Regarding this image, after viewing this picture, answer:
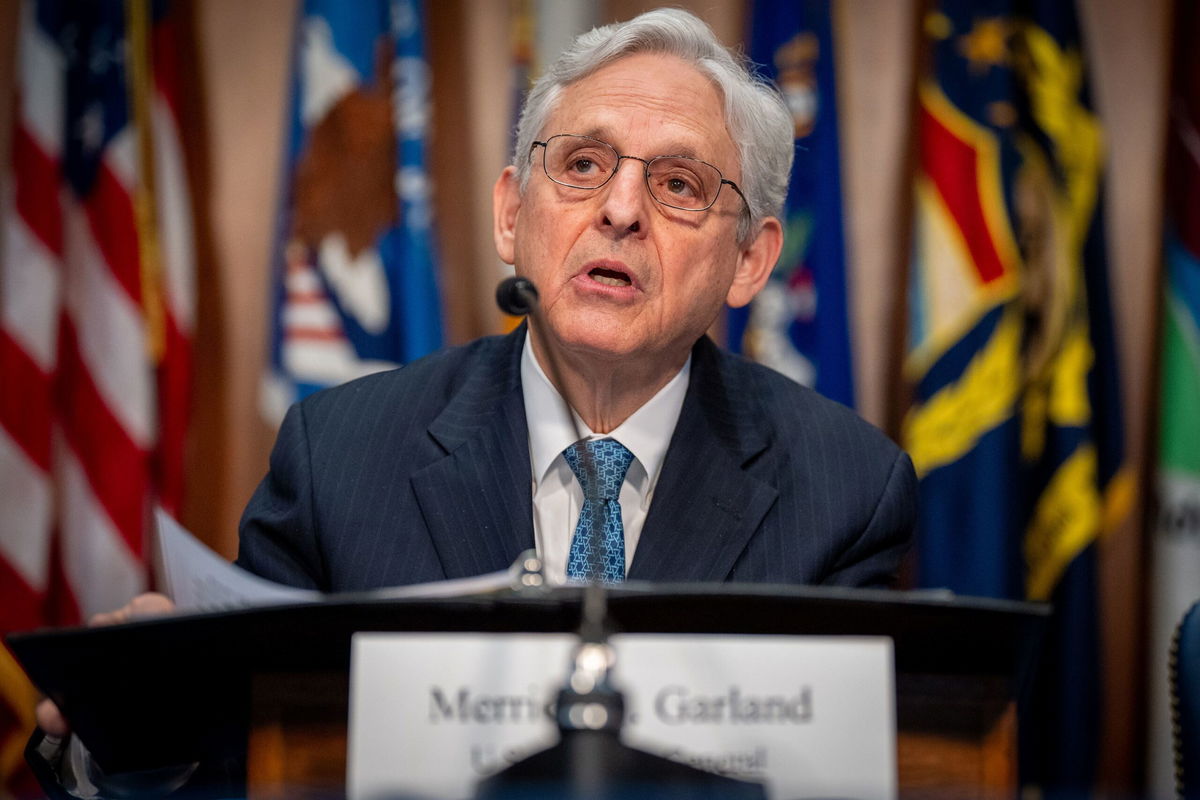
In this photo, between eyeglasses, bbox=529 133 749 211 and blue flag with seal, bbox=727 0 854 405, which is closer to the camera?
eyeglasses, bbox=529 133 749 211

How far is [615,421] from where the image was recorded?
6.63ft

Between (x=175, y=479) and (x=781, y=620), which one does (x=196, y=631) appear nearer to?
(x=781, y=620)

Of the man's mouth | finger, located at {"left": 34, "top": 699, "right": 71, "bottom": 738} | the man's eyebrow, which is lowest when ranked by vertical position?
finger, located at {"left": 34, "top": 699, "right": 71, "bottom": 738}

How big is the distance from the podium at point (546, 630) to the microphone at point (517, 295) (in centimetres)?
41

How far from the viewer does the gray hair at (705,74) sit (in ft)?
6.44

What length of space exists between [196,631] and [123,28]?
105 inches

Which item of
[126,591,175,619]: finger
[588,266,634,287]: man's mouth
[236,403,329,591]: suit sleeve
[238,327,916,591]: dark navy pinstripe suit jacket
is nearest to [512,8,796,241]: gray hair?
[588,266,634,287]: man's mouth

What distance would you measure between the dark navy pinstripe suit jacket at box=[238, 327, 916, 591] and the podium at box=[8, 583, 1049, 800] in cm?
59

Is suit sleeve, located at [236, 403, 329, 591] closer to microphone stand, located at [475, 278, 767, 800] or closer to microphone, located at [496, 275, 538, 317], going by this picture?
microphone, located at [496, 275, 538, 317]

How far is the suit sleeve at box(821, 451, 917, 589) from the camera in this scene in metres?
1.82

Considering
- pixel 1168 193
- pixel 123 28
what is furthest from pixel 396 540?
pixel 1168 193

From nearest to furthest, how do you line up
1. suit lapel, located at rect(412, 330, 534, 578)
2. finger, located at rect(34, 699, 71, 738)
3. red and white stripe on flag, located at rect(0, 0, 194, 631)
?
finger, located at rect(34, 699, 71, 738) → suit lapel, located at rect(412, 330, 534, 578) → red and white stripe on flag, located at rect(0, 0, 194, 631)

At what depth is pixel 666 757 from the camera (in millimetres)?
974

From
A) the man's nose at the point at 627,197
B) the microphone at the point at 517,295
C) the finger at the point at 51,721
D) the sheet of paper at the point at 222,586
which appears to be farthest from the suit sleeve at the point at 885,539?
the finger at the point at 51,721
